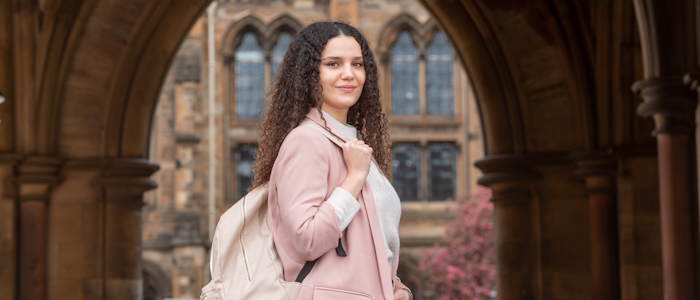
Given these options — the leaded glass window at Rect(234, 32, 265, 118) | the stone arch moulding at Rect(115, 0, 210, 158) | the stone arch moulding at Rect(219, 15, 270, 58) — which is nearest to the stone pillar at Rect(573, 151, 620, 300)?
the stone arch moulding at Rect(115, 0, 210, 158)

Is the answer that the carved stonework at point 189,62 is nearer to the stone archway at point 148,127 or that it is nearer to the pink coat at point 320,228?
the stone archway at point 148,127

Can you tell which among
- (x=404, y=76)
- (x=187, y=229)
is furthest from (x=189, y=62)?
(x=404, y=76)

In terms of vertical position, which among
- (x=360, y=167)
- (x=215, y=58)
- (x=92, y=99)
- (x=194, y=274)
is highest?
(x=215, y=58)

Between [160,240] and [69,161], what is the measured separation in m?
15.0

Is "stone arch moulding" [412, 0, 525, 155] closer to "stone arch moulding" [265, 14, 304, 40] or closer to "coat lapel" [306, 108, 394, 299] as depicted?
"coat lapel" [306, 108, 394, 299]

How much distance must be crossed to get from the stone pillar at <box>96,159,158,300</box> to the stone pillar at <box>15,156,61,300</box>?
0.42 meters

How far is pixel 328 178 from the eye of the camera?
255 centimetres

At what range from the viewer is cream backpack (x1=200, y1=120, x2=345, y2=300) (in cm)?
250

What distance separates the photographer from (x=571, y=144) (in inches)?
354

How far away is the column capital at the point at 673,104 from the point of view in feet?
21.2

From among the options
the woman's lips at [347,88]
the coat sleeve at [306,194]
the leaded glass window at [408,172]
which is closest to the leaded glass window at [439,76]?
the leaded glass window at [408,172]

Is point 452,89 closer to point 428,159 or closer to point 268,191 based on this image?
point 428,159

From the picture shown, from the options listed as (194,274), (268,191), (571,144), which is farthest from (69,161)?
(194,274)

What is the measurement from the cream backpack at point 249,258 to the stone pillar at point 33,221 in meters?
6.86
